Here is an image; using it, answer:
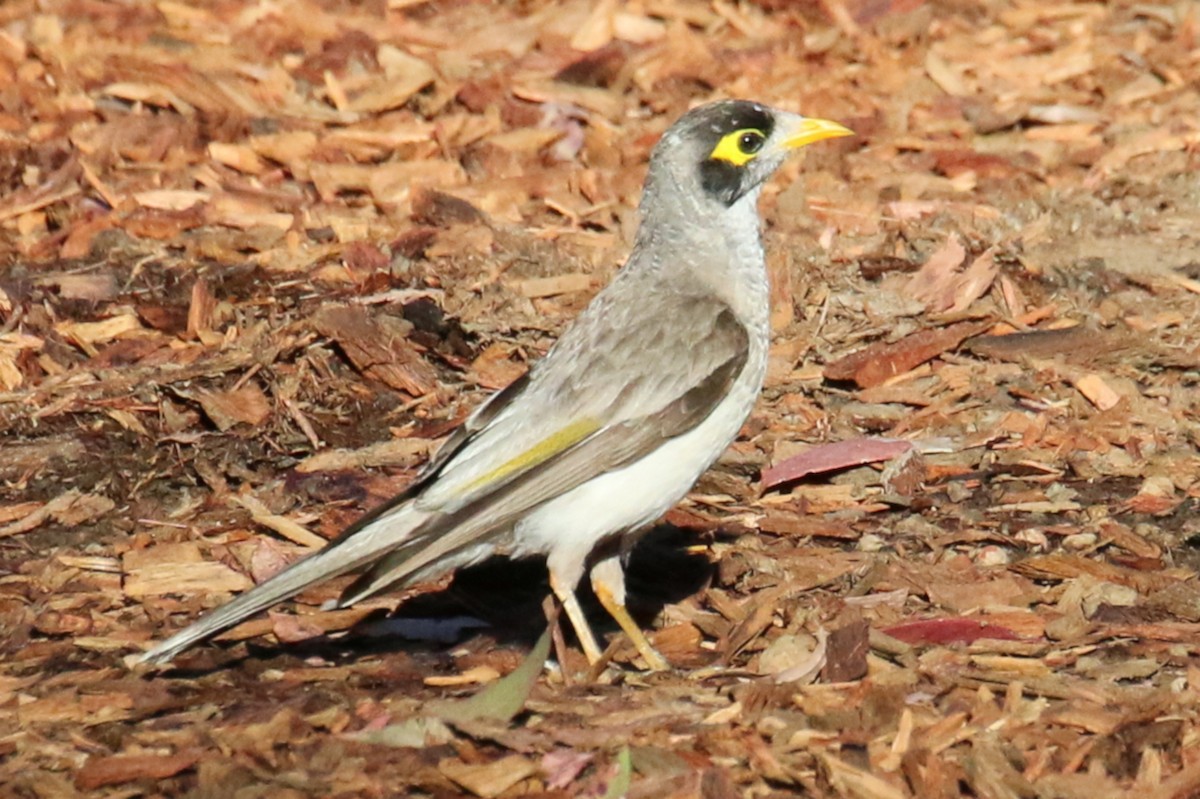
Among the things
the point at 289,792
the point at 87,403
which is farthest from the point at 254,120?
the point at 289,792

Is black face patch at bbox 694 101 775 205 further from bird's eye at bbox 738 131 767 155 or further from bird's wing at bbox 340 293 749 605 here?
bird's wing at bbox 340 293 749 605

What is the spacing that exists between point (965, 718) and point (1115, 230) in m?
5.24

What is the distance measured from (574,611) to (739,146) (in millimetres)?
2138

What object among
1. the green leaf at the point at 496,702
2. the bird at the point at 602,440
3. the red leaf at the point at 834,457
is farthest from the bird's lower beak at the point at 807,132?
the green leaf at the point at 496,702

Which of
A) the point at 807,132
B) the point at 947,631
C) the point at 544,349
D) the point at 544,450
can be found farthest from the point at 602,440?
the point at 544,349

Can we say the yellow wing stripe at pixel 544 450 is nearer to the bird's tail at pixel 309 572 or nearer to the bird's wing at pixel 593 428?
the bird's wing at pixel 593 428

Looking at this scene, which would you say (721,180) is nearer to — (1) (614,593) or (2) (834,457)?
(2) (834,457)

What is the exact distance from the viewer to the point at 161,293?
10516 mm

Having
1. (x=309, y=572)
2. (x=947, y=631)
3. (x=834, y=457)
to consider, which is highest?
(x=309, y=572)

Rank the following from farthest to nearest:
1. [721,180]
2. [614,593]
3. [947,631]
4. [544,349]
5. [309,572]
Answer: [544,349], [721,180], [614,593], [947,631], [309,572]

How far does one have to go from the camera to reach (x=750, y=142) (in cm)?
838

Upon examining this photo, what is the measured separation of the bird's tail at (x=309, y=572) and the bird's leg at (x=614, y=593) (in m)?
0.99

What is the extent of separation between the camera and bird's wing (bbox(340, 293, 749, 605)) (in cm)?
733

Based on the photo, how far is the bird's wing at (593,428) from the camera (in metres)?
7.33
